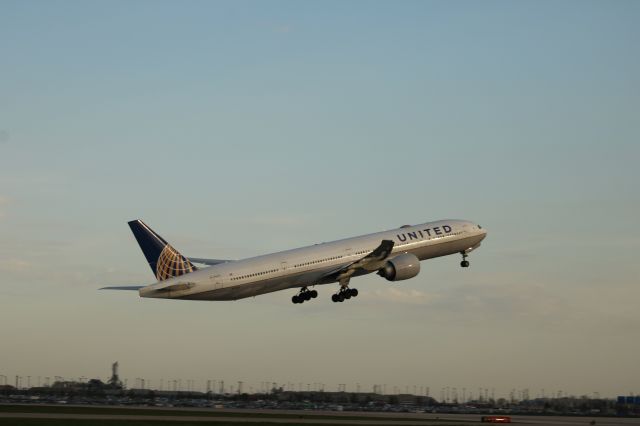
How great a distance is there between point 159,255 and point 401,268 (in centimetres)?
2030

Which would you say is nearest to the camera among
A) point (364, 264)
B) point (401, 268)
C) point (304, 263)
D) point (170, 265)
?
point (170, 265)

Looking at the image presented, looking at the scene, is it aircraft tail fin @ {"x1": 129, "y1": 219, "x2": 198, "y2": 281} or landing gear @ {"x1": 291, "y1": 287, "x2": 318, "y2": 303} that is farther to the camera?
landing gear @ {"x1": 291, "y1": 287, "x2": 318, "y2": 303}

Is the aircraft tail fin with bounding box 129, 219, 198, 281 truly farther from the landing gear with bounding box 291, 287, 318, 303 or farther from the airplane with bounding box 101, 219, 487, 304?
the landing gear with bounding box 291, 287, 318, 303

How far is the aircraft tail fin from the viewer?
256ft

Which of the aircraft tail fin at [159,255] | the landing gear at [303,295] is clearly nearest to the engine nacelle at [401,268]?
the landing gear at [303,295]

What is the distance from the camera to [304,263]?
8144 cm

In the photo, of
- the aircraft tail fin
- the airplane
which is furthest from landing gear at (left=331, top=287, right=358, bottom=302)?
the aircraft tail fin

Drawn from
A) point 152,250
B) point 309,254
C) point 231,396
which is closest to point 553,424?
point 309,254

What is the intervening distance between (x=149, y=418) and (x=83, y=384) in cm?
9559

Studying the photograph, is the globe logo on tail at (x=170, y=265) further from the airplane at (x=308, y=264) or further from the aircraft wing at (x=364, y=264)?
the aircraft wing at (x=364, y=264)

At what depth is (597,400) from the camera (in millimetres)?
193125

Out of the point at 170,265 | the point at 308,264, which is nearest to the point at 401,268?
the point at 308,264

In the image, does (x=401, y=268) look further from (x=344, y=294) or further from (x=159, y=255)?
(x=159, y=255)

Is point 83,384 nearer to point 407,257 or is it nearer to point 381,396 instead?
point 381,396
